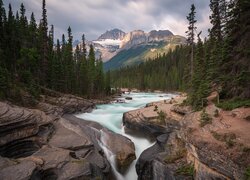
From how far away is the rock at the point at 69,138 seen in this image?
1859cm

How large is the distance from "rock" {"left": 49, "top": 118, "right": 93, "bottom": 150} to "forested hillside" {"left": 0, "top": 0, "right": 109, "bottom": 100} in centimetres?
877

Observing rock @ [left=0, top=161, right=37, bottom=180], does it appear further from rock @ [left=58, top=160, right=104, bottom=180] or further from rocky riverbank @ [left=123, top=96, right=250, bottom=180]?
rocky riverbank @ [left=123, top=96, right=250, bottom=180]

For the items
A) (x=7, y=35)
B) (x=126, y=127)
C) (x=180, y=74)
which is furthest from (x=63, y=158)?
(x=180, y=74)

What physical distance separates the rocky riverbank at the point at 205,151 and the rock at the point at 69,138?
5746mm

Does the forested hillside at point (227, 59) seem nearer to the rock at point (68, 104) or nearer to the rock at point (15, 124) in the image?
the rock at point (15, 124)

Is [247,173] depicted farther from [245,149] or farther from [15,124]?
[15,124]

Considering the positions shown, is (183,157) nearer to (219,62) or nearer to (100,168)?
(100,168)

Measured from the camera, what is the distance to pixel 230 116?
1633 centimetres

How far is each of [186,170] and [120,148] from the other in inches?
350

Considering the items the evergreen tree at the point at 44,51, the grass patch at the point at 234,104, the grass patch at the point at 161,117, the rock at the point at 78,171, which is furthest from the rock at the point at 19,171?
the evergreen tree at the point at 44,51

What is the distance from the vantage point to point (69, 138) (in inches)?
782

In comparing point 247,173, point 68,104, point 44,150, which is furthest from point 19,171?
point 68,104

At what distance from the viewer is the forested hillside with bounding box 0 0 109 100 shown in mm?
32438

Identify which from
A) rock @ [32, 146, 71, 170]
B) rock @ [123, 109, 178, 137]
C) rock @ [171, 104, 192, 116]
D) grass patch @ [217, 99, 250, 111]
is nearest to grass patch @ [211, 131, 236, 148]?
grass patch @ [217, 99, 250, 111]
